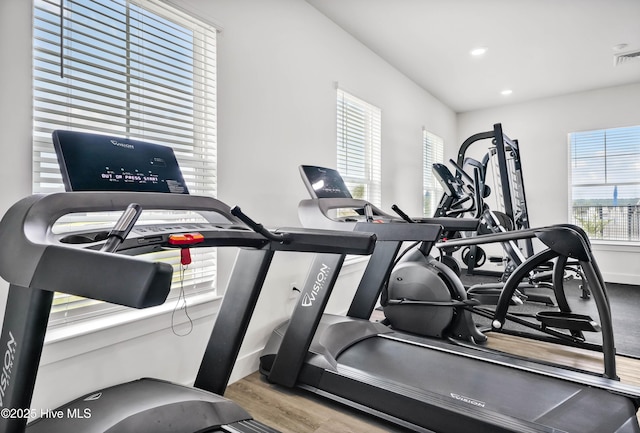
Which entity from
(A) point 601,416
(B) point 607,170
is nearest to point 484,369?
(A) point 601,416

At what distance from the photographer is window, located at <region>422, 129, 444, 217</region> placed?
529 centimetres

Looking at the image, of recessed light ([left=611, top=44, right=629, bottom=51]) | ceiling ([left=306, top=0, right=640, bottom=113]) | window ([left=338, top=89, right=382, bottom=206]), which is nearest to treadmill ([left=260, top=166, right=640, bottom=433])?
window ([left=338, top=89, right=382, bottom=206])

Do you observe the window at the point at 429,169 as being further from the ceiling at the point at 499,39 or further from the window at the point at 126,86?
the window at the point at 126,86

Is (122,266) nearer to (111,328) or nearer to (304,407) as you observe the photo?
(111,328)

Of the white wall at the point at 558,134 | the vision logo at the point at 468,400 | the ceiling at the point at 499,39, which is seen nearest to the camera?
the vision logo at the point at 468,400

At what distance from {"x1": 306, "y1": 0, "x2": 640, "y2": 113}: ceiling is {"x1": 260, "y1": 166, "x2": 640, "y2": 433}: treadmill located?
1.73 m

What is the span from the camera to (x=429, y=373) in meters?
2.03

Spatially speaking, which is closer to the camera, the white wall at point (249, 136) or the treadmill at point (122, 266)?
the treadmill at point (122, 266)

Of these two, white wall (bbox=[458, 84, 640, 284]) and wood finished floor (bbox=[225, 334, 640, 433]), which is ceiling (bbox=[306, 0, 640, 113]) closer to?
white wall (bbox=[458, 84, 640, 284])

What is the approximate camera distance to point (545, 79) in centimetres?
492

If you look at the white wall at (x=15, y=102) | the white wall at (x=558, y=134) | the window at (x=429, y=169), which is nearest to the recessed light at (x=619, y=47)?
the white wall at (x=558, y=134)

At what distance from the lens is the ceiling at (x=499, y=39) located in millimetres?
3117

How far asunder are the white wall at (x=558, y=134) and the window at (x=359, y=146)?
3260 millimetres

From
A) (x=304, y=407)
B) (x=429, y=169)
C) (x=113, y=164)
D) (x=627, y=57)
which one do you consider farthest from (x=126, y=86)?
(x=627, y=57)
